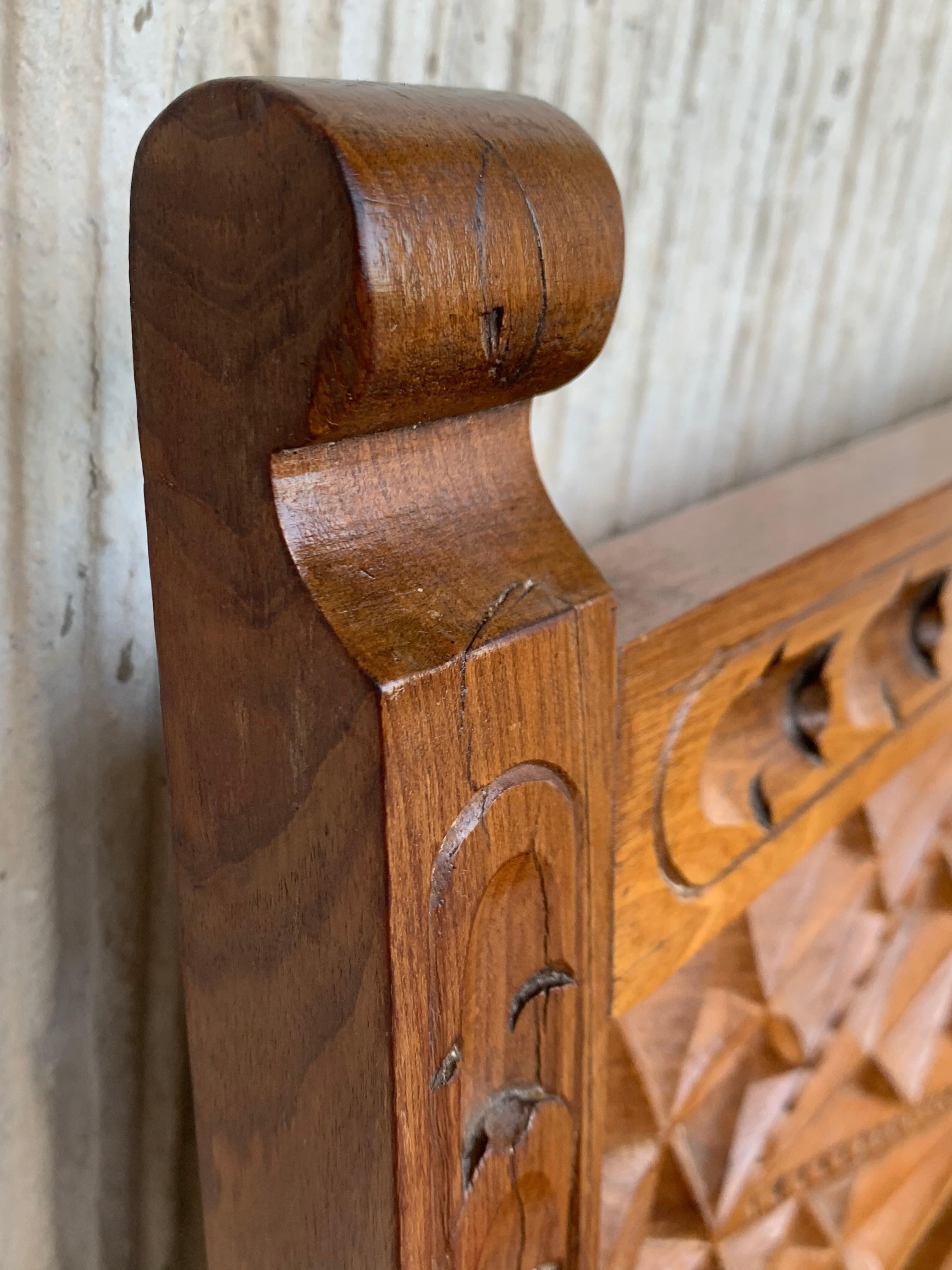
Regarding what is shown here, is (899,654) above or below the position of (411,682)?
below

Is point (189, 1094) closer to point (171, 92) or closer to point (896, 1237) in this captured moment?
point (171, 92)

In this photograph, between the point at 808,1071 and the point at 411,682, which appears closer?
the point at 411,682

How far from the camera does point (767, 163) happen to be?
0.57m

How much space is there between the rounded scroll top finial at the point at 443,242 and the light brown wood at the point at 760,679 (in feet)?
0.37

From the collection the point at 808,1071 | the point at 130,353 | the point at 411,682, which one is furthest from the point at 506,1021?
the point at 808,1071

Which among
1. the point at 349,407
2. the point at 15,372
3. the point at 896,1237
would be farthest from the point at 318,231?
the point at 896,1237

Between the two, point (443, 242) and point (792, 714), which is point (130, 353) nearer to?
point (443, 242)

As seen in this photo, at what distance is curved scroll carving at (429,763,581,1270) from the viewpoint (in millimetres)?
270

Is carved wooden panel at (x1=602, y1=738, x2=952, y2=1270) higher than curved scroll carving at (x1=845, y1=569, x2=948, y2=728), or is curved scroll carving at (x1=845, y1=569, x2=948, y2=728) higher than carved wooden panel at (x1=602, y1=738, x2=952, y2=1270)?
curved scroll carving at (x1=845, y1=569, x2=948, y2=728)

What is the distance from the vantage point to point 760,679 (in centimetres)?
45

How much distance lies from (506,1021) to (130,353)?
23cm

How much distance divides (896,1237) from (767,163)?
690mm

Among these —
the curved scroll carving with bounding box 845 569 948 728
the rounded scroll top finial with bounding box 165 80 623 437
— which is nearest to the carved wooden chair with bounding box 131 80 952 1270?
the rounded scroll top finial with bounding box 165 80 623 437

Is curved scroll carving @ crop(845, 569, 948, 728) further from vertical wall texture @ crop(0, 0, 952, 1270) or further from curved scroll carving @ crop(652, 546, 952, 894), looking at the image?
vertical wall texture @ crop(0, 0, 952, 1270)
